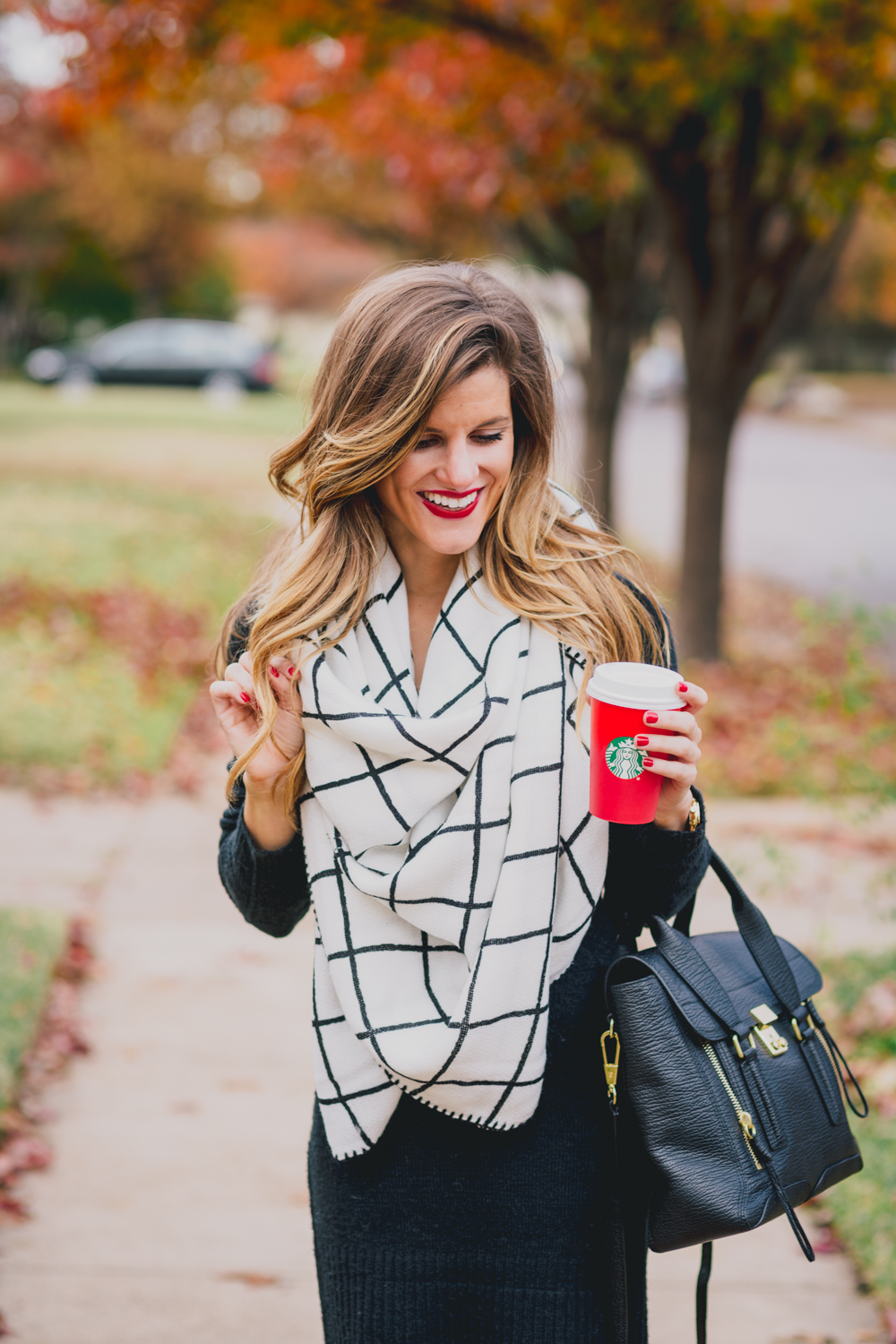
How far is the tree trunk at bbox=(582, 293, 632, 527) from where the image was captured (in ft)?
39.7

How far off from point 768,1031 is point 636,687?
1.72 ft

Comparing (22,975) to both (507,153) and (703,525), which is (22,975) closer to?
(703,525)

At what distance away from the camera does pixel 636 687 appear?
1.65 m

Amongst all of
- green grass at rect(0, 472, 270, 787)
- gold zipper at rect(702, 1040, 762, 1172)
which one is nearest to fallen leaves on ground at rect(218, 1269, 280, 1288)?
gold zipper at rect(702, 1040, 762, 1172)

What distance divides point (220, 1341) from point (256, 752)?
5.30 ft

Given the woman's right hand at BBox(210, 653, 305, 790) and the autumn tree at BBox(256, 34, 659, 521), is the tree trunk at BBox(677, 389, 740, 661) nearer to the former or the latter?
the autumn tree at BBox(256, 34, 659, 521)

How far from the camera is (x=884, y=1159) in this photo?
323 cm

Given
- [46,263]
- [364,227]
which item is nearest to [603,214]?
[364,227]

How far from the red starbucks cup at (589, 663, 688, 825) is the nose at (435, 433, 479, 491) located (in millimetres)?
338

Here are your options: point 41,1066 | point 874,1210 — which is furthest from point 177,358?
point 874,1210

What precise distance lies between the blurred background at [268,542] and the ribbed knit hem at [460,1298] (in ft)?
3.41

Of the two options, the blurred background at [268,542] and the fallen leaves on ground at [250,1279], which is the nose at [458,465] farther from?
the fallen leaves on ground at [250,1279]

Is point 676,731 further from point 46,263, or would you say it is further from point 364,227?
point 46,263

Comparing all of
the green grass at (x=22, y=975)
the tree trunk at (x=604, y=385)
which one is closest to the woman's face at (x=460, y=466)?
the green grass at (x=22, y=975)
